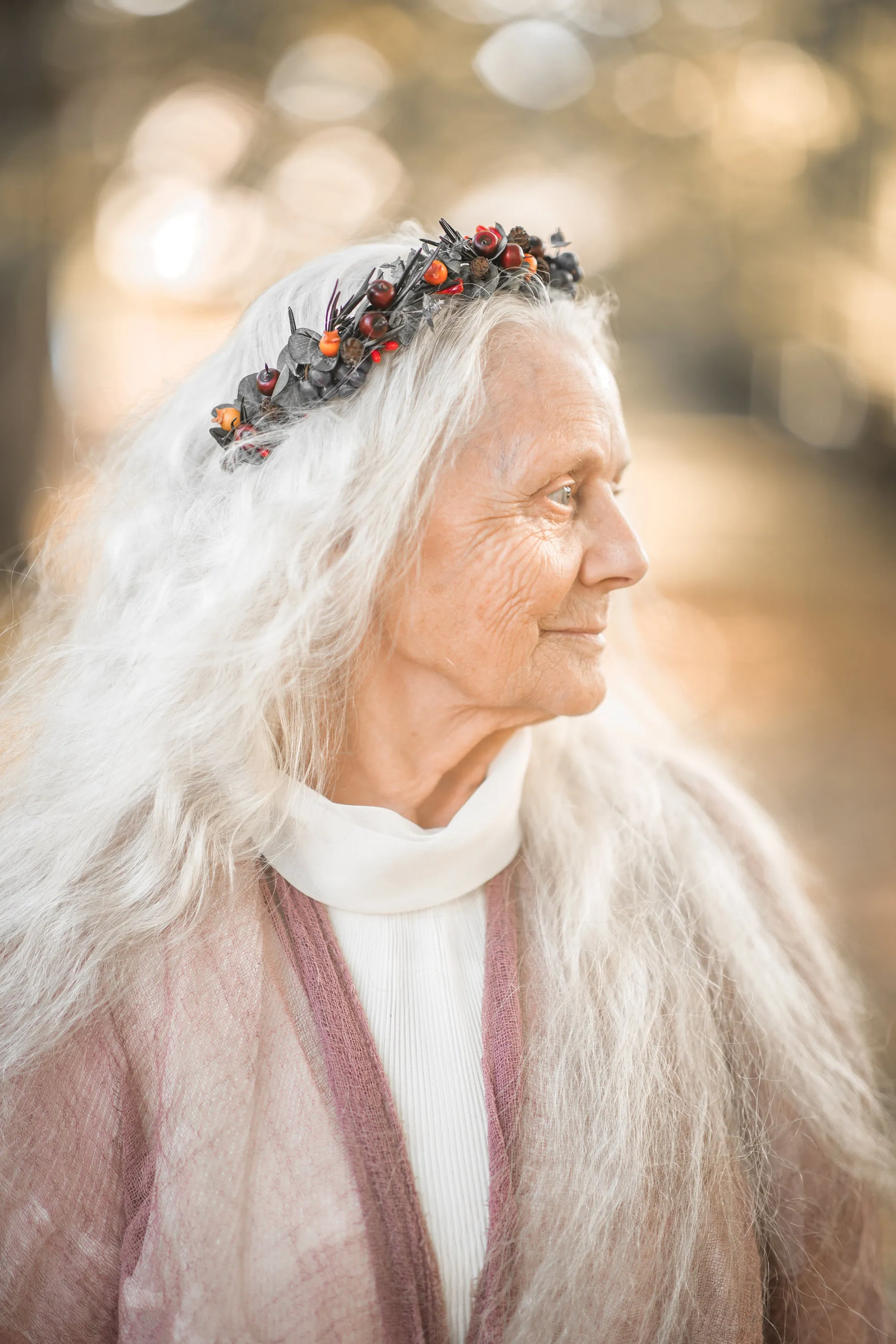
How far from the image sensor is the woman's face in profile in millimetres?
887

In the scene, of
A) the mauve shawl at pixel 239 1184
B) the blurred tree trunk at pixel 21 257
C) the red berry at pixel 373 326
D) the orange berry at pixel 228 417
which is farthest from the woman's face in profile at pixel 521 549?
the blurred tree trunk at pixel 21 257

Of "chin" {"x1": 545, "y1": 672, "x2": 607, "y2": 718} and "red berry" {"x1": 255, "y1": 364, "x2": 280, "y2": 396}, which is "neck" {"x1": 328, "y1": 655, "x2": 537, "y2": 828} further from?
"red berry" {"x1": 255, "y1": 364, "x2": 280, "y2": 396}

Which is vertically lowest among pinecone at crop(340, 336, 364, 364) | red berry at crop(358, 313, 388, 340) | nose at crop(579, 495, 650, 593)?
nose at crop(579, 495, 650, 593)

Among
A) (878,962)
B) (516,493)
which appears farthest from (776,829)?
(878,962)

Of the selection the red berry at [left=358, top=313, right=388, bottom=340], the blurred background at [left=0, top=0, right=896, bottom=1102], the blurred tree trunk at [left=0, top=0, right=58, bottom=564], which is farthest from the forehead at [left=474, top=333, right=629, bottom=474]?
the blurred tree trunk at [left=0, top=0, right=58, bottom=564]

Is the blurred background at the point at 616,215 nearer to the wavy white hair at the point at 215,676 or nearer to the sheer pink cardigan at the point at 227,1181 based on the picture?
the wavy white hair at the point at 215,676

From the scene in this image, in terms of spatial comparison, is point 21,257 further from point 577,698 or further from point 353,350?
point 577,698

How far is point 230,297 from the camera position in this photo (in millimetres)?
2104

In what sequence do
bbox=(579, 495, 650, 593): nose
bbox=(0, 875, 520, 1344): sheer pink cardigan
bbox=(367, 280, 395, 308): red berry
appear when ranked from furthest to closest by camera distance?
1. bbox=(579, 495, 650, 593): nose
2. bbox=(367, 280, 395, 308): red berry
3. bbox=(0, 875, 520, 1344): sheer pink cardigan

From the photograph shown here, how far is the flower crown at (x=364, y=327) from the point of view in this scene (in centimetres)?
86

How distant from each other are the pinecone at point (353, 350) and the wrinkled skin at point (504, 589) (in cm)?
13

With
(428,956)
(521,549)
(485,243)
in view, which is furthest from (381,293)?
(428,956)

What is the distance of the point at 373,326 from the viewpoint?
84cm

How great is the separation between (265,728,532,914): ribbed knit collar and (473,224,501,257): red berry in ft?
1.85
